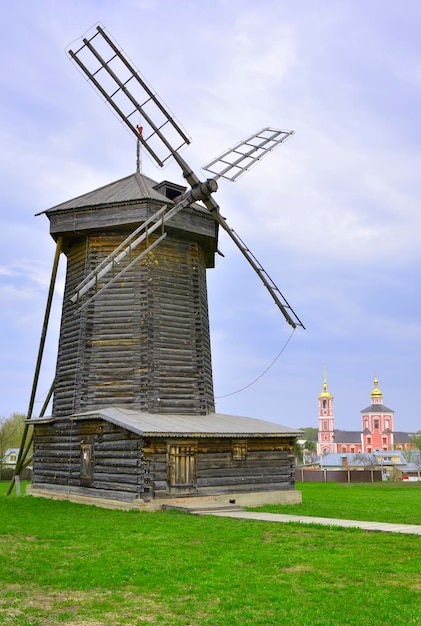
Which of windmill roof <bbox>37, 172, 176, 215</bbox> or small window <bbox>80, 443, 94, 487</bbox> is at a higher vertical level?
windmill roof <bbox>37, 172, 176, 215</bbox>

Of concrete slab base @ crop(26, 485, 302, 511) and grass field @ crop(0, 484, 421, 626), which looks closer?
grass field @ crop(0, 484, 421, 626)

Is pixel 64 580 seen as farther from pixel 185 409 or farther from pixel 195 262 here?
pixel 195 262

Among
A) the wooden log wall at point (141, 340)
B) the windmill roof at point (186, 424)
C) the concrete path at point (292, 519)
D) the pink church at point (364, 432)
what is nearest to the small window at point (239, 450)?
the windmill roof at point (186, 424)

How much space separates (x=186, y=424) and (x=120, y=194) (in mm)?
8874

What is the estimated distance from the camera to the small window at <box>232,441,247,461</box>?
19.2m

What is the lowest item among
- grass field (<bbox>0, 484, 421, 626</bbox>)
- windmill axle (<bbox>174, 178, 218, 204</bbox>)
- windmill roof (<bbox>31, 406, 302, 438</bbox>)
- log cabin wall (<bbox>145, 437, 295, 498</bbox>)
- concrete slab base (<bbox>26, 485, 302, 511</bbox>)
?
concrete slab base (<bbox>26, 485, 302, 511</bbox>)

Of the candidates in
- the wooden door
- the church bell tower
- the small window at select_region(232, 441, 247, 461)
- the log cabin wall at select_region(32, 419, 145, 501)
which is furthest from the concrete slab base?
the church bell tower

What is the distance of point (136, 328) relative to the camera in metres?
20.4

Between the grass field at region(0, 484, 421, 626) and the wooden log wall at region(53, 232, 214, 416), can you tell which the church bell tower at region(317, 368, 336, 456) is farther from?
the grass field at region(0, 484, 421, 626)

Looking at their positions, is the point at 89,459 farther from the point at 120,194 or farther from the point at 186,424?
the point at 120,194

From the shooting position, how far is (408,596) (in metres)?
7.45

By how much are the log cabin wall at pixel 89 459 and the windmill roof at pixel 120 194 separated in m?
7.49

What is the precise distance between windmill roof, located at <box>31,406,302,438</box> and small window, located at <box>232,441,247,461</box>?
0.45m

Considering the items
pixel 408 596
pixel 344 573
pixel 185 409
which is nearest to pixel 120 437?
pixel 185 409
